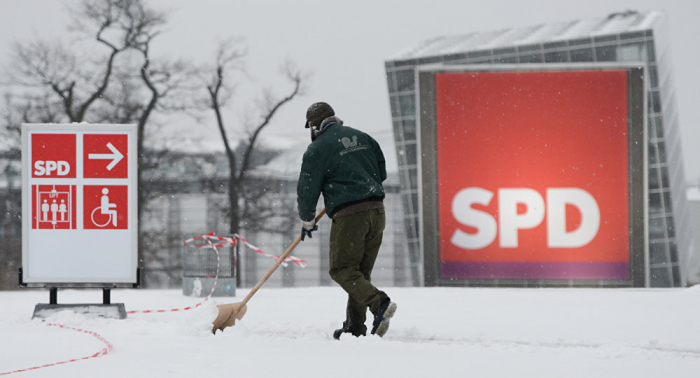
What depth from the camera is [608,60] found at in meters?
29.0

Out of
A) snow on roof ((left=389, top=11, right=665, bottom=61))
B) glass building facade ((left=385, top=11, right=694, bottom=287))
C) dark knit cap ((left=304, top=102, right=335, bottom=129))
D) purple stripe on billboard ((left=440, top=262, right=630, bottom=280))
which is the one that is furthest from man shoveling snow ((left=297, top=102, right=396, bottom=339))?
snow on roof ((left=389, top=11, right=665, bottom=61))

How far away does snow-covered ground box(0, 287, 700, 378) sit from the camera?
5062mm

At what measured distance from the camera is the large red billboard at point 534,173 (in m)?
15.4

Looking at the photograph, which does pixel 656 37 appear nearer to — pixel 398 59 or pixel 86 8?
pixel 398 59

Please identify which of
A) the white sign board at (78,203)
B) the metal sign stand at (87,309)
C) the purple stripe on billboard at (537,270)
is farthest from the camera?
the purple stripe on billboard at (537,270)

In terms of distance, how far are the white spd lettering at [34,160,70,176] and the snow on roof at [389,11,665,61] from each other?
73.1 ft

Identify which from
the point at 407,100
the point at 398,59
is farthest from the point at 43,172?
the point at 398,59

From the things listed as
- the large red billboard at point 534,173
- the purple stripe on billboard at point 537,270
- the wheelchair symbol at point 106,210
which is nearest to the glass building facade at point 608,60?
the large red billboard at point 534,173

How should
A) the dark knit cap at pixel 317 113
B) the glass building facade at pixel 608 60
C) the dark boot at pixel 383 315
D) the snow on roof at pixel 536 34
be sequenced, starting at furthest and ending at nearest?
1. the snow on roof at pixel 536 34
2. the glass building facade at pixel 608 60
3. the dark knit cap at pixel 317 113
4. the dark boot at pixel 383 315

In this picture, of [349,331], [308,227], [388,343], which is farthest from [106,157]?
[388,343]

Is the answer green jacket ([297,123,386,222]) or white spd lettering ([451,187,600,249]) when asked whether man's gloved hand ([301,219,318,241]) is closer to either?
green jacket ([297,123,386,222])

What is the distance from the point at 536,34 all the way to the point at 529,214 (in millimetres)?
18523

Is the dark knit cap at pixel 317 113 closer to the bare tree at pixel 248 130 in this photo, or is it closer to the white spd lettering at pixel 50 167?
the white spd lettering at pixel 50 167

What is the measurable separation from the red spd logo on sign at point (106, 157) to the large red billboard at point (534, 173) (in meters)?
7.94
